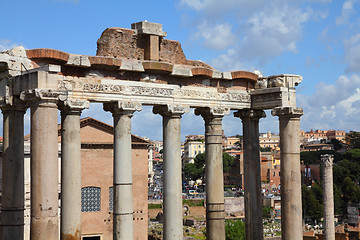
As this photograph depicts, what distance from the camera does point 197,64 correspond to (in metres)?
18.4

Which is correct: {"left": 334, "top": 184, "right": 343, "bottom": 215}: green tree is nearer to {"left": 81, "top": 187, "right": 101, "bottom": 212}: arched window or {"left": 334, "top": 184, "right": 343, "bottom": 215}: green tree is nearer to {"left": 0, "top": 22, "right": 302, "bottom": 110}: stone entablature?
{"left": 81, "top": 187, "right": 101, "bottom": 212}: arched window

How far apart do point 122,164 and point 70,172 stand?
5.44 feet

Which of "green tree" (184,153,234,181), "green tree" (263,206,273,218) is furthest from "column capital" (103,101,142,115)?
"green tree" (184,153,234,181)

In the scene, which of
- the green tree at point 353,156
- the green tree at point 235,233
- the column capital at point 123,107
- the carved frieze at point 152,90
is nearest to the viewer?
the carved frieze at point 152,90

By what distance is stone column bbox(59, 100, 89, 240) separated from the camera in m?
14.6

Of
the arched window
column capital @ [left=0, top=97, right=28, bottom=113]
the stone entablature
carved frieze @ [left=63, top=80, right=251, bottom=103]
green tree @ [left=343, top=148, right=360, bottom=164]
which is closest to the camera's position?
the stone entablature

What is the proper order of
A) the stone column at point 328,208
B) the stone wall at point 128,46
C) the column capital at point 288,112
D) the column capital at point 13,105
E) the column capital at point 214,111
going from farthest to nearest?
the stone column at point 328,208 → the column capital at point 214,111 → the column capital at point 288,112 → the stone wall at point 128,46 → the column capital at point 13,105

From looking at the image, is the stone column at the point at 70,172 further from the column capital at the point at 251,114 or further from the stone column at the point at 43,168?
the column capital at the point at 251,114

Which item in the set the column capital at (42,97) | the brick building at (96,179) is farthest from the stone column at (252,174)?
the brick building at (96,179)

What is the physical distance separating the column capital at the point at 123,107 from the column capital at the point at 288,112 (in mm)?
4480

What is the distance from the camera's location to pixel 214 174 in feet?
59.3

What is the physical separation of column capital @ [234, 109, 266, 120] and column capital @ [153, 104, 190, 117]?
268 centimetres

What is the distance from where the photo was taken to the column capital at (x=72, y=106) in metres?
14.8

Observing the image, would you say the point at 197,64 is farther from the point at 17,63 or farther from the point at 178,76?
the point at 17,63
